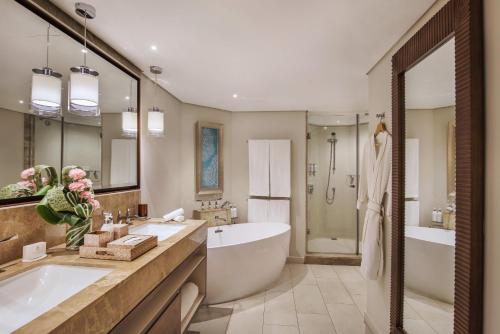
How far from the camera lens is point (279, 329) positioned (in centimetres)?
231

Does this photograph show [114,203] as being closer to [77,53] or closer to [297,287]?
[77,53]

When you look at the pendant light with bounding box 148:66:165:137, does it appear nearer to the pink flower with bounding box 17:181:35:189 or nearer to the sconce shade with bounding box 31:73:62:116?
the sconce shade with bounding box 31:73:62:116

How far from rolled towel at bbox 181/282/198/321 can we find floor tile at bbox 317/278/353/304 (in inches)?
62.9

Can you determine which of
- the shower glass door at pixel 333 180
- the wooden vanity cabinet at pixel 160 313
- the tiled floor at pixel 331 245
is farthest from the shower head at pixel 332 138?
the wooden vanity cabinet at pixel 160 313

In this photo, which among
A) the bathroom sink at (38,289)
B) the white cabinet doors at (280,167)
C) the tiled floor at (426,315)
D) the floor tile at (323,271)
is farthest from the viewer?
the white cabinet doors at (280,167)

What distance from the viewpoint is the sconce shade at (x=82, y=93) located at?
4.84 feet

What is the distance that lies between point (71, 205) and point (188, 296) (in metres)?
1.21

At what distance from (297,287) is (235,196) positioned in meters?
1.67

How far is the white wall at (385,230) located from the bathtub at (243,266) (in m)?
1.09

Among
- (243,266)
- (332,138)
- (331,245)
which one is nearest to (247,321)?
(243,266)

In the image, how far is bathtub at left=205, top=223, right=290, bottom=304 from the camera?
261cm

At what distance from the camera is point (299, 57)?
2.09 metres

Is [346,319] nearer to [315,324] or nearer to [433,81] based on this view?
[315,324]

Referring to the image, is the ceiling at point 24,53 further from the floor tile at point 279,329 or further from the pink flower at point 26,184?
the floor tile at point 279,329
